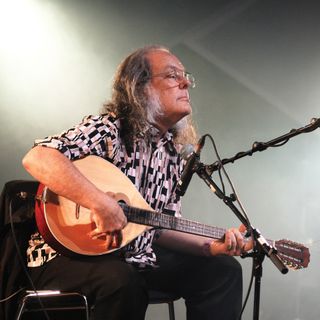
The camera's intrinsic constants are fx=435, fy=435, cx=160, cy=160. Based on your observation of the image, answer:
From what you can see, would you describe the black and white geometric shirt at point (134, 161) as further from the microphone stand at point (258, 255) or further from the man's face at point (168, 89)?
the microphone stand at point (258, 255)

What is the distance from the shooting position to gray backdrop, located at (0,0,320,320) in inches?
144

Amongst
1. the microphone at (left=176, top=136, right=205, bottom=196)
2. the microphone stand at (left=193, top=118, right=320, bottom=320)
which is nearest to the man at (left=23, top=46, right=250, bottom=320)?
the microphone at (left=176, top=136, right=205, bottom=196)

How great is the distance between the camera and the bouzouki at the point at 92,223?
1.86 metres

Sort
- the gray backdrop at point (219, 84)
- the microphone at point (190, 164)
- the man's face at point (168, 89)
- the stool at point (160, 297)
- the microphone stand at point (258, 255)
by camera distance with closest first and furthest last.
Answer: the microphone stand at point (258, 255) → the microphone at point (190, 164) → the stool at point (160, 297) → the man's face at point (168, 89) → the gray backdrop at point (219, 84)

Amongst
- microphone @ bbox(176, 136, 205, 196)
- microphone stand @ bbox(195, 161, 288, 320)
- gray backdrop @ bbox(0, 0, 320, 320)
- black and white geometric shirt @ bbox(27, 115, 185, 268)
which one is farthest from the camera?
gray backdrop @ bbox(0, 0, 320, 320)

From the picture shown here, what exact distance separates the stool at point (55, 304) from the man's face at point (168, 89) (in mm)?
1082

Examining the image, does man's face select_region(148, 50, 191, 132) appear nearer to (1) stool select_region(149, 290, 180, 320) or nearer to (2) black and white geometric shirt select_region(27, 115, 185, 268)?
(2) black and white geometric shirt select_region(27, 115, 185, 268)

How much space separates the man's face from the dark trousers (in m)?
0.74

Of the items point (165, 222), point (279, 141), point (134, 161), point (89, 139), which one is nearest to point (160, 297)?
point (165, 222)

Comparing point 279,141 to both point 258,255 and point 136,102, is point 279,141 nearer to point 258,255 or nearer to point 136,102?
point 258,255

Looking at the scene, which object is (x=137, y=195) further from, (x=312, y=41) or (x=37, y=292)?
(x=312, y=41)

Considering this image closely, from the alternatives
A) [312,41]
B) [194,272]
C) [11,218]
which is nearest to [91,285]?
[11,218]

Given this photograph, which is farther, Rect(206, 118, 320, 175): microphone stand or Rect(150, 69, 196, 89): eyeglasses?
Rect(150, 69, 196, 89): eyeglasses

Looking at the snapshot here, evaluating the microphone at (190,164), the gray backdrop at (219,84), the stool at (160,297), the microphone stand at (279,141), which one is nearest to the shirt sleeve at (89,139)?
the microphone at (190,164)
